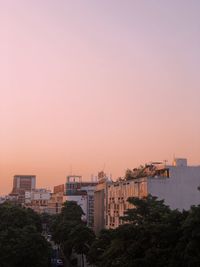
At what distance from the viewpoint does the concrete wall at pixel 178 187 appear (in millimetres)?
51625

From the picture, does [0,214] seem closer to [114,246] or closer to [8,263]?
[8,263]

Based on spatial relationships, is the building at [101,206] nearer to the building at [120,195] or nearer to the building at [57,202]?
the building at [120,195]

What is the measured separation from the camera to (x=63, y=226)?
238ft

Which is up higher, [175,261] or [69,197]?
[69,197]

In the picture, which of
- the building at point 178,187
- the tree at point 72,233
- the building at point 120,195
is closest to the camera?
the building at point 178,187

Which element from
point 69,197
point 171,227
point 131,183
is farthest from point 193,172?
point 69,197

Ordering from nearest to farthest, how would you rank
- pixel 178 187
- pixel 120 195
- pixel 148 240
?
pixel 148 240
pixel 178 187
pixel 120 195

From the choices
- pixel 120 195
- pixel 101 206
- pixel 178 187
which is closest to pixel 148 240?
pixel 178 187

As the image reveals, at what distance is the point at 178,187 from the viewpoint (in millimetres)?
52312

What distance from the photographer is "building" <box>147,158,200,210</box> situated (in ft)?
169

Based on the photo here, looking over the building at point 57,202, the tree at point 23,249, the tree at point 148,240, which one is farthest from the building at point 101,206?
the building at point 57,202

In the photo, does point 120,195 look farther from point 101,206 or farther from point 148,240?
point 148,240

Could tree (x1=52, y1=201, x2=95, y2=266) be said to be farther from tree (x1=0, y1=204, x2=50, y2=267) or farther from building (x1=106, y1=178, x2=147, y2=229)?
tree (x1=0, y1=204, x2=50, y2=267)

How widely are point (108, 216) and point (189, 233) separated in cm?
3964
